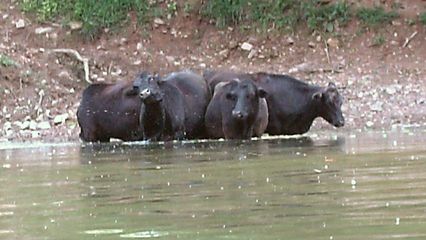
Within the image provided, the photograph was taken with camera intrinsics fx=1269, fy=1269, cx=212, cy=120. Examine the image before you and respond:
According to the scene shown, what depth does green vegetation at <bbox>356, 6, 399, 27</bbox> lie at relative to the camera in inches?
936

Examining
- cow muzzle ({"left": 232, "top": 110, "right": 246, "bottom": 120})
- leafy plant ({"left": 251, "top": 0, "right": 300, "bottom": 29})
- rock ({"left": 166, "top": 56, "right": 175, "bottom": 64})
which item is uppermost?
leafy plant ({"left": 251, "top": 0, "right": 300, "bottom": 29})

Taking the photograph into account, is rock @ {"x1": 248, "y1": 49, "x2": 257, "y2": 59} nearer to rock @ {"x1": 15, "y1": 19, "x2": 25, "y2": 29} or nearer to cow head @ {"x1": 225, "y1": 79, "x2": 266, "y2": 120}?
rock @ {"x1": 15, "y1": 19, "x2": 25, "y2": 29}

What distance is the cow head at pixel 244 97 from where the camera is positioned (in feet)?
54.6

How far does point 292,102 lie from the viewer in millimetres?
18312

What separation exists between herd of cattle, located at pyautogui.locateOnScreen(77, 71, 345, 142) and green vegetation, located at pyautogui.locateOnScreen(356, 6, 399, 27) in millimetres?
5661

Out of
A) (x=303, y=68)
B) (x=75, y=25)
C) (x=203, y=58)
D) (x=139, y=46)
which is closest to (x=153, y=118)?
(x=303, y=68)

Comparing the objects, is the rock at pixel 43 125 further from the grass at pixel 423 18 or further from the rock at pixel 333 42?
the grass at pixel 423 18

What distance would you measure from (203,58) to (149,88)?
269 inches

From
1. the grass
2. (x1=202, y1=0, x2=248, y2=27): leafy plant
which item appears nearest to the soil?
the grass

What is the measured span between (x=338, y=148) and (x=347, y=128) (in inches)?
210

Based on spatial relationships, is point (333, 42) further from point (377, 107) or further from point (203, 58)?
point (377, 107)

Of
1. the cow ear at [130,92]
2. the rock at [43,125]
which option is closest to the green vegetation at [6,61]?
the rock at [43,125]

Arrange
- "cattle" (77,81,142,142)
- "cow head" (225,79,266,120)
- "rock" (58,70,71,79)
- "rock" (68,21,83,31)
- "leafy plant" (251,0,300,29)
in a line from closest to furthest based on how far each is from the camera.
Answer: "cow head" (225,79,266,120)
"cattle" (77,81,142,142)
"rock" (58,70,71,79)
"rock" (68,21,83,31)
"leafy plant" (251,0,300,29)

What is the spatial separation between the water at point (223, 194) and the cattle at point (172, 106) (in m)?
3.79
